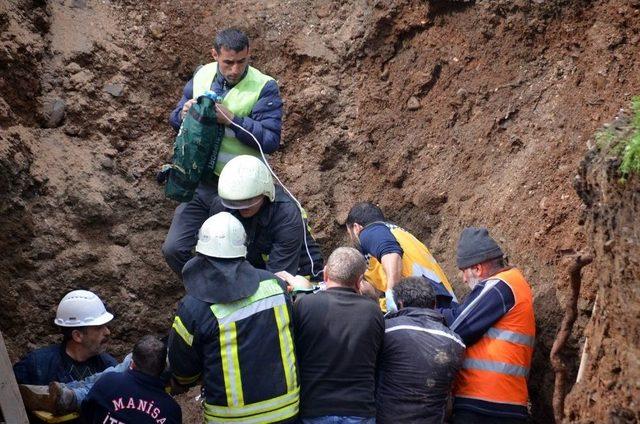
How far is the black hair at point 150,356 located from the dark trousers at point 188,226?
164 centimetres

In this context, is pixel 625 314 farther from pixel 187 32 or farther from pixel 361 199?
pixel 187 32

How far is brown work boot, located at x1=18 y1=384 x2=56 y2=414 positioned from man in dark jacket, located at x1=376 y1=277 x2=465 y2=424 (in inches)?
85.5

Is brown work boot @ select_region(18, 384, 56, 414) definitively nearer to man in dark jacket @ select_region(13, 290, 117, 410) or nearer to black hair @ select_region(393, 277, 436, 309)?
man in dark jacket @ select_region(13, 290, 117, 410)

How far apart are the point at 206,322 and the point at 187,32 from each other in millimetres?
4491

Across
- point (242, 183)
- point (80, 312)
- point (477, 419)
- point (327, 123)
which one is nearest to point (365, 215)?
point (242, 183)

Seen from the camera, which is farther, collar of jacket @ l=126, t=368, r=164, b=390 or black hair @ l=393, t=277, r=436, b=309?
black hair @ l=393, t=277, r=436, b=309

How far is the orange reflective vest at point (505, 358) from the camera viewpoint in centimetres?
637

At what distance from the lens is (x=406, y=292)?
253 inches

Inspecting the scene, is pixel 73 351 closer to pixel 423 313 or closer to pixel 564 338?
pixel 423 313

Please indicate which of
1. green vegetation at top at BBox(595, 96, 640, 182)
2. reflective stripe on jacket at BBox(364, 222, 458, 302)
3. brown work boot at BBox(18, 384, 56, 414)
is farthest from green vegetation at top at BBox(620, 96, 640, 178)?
brown work boot at BBox(18, 384, 56, 414)

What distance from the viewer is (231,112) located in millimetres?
7387

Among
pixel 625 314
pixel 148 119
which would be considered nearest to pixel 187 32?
pixel 148 119

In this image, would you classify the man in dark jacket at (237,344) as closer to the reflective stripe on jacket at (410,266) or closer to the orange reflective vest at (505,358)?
the orange reflective vest at (505,358)

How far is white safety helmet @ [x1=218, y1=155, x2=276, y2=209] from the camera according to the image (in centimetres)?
691
